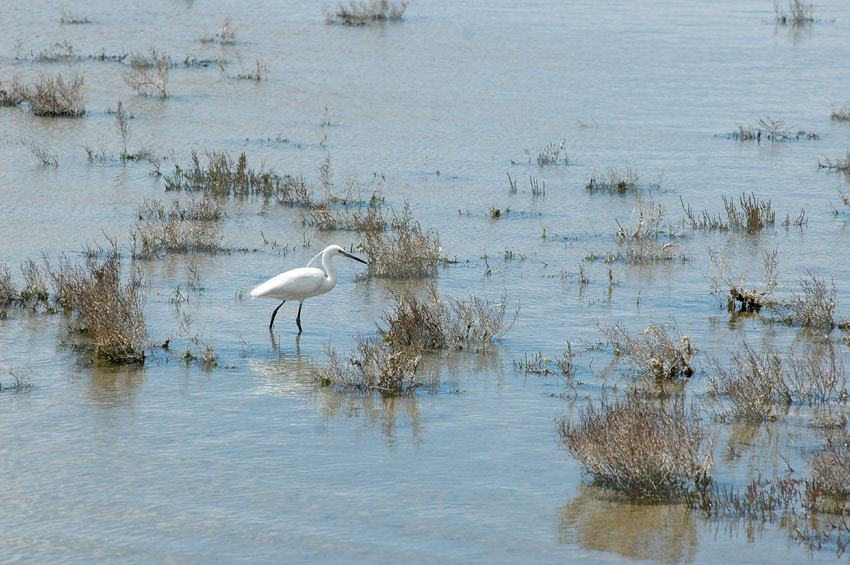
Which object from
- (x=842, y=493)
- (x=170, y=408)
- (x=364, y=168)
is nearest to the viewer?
(x=842, y=493)

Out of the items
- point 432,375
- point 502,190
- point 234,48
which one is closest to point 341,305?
point 432,375

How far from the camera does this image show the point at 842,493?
17.9 feet

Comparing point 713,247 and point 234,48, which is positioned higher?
point 234,48

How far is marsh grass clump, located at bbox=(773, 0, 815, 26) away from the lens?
104 feet

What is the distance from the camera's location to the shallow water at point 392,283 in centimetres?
548

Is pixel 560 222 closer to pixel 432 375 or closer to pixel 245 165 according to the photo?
pixel 245 165

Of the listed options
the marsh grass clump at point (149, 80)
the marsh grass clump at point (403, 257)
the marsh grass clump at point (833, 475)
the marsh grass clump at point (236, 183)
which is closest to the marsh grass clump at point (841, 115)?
the marsh grass clump at point (236, 183)

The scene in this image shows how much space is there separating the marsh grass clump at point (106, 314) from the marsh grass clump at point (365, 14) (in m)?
22.2

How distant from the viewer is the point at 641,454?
5.57 meters

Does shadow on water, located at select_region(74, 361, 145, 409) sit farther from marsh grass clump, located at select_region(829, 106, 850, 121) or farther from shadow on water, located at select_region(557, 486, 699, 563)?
marsh grass clump, located at select_region(829, 106, 850, 121)

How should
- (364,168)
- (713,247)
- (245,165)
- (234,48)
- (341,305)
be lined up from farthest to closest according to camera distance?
(234,48), (364,168), (245,165), (713,247), (341,305)

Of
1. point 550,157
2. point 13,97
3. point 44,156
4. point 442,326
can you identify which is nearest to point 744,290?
point 442,326

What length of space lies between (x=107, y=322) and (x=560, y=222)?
7036 mm

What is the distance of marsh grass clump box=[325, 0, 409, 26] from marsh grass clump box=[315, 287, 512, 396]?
22.1m
